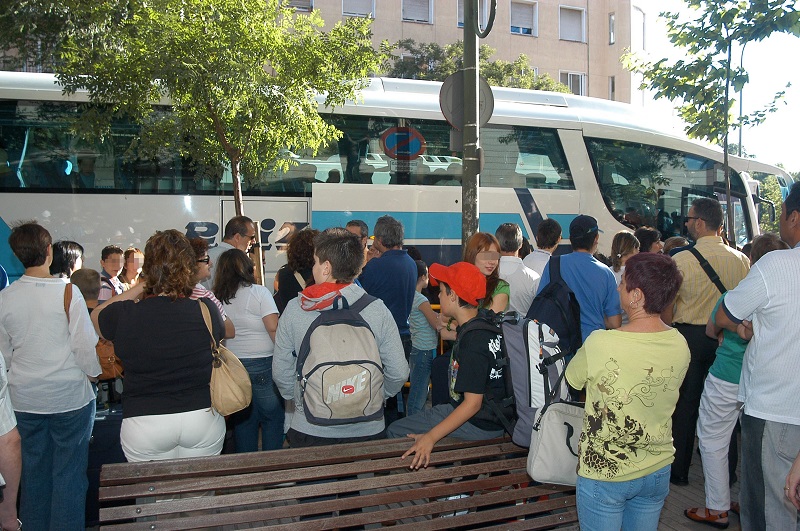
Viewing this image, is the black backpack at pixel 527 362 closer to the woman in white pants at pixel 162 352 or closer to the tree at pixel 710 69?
the woman in white pants at pixel 162 352

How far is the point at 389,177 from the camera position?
1156cm

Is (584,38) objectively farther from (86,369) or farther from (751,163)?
(86,369)

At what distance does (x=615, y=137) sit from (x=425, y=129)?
11.1 ft

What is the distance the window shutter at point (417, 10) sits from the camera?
3253cm

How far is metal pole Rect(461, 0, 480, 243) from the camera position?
260 inches

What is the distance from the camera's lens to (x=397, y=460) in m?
3.50

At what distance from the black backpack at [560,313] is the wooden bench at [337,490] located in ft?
3.63

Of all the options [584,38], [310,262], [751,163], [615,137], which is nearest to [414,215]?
[615,137]

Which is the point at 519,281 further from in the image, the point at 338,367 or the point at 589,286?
the point at 338,367

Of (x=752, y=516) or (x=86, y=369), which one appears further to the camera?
(x=86, y=369)

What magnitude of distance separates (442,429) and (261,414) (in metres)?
2.17

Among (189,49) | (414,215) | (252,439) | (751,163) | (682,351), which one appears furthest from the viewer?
(751,163)

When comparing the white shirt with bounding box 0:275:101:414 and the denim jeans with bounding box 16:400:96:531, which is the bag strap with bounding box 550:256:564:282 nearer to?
the white shirt with bounding box 0:275:101:414

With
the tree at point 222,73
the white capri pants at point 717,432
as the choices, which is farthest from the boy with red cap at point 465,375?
the tree at point 222,73
